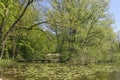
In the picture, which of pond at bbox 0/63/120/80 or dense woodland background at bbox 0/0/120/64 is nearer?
pond at bbox 0/63/120/80

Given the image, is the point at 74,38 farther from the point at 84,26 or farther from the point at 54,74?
the point at 54,74

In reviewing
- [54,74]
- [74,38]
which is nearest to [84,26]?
[74,38]

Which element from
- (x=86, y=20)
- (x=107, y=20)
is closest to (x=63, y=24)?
(x=86, y=20)

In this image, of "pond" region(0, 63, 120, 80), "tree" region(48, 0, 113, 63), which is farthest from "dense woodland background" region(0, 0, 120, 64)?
"pond" region(0, 63, 120, 80)

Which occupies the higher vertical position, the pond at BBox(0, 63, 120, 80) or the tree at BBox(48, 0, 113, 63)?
the tree at BBox(48, 0, 113, 63)

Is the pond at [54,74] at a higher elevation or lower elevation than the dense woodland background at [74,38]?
lower

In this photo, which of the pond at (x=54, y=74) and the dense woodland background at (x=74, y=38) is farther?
the dense woodland background at (x=74, y=38)

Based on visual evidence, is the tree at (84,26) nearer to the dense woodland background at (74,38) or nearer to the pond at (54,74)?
the dense woodland background at (74,38)

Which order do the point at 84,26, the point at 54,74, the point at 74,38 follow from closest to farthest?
the point at 54,74
the point at 74,38
the point at 84,26

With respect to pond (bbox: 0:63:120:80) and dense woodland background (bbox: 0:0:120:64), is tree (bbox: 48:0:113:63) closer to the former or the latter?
dense woodland background (bbox: 0:0:120:64)

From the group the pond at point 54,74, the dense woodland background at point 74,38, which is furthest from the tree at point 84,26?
the pond at point 54,74

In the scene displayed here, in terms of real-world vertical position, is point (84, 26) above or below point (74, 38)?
above

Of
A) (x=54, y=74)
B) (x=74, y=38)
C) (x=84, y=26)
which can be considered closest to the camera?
(x=54, y=74)

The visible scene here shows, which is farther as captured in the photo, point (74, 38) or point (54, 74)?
point (74, 38)
